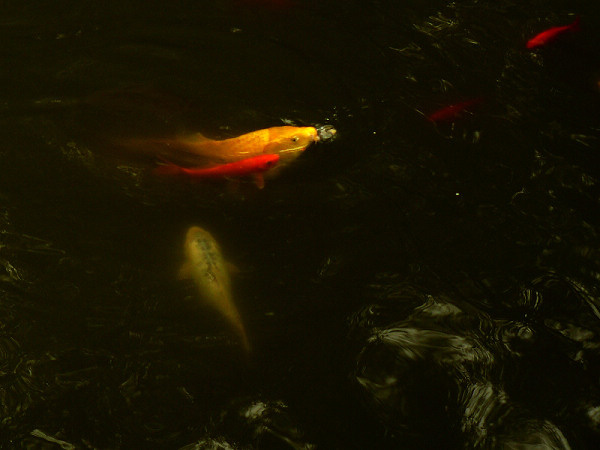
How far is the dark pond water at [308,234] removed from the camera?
8.36ft

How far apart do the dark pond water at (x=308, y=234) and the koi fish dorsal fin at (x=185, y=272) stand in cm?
5

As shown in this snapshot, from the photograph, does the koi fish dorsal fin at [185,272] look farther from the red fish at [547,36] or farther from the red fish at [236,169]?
the red fish at [547,36]

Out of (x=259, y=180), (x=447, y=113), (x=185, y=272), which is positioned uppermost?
(x=447, y=113)

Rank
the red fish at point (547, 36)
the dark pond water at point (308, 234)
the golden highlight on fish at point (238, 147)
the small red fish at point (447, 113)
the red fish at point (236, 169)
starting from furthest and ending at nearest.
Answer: the red fish at point (547, 36) → the small red fish at point (447, 113) → the golden highlight on fish at point (238, 147) → the red fish at point (236, 169) → the dark pond water at point (308, 234)

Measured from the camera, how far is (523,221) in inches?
126

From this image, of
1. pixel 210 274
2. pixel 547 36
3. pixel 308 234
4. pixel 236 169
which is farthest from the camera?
pixel 547 36

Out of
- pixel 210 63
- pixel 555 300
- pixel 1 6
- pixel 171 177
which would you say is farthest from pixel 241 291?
pixel 1 6

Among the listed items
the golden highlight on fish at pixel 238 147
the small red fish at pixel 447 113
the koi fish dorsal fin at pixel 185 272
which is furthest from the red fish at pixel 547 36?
the koi fish dorsal fin at pixel 185 272

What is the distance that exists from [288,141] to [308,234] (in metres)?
0.61

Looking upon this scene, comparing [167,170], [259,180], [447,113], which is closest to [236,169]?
[259,180]

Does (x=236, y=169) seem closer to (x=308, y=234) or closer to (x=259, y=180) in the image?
(x=259, y=180)

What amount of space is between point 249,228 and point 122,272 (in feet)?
2.15

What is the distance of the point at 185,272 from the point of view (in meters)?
2.96

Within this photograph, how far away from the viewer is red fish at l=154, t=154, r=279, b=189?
3.21 metres
